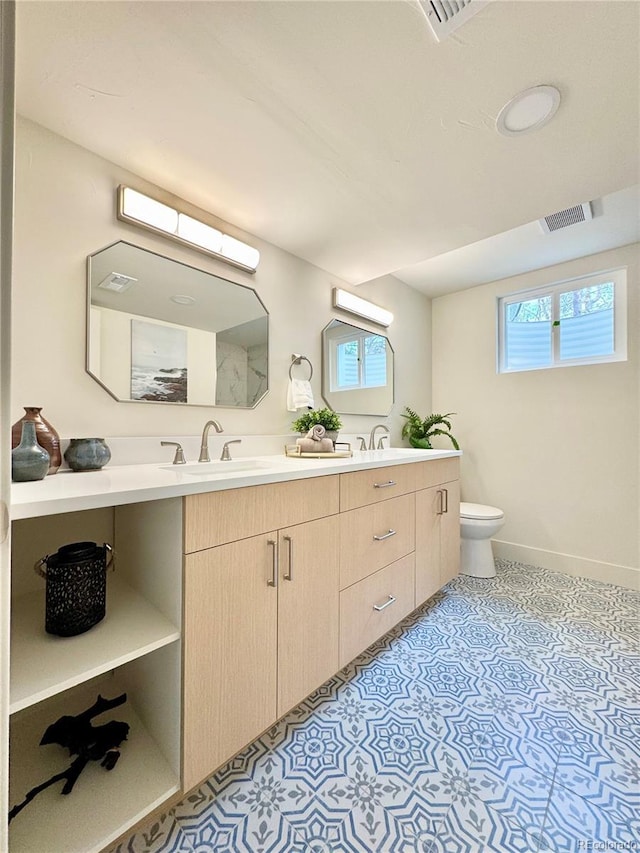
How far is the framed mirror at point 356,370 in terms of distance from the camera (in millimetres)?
2229

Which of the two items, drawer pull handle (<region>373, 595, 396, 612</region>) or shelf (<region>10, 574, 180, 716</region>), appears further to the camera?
drawer pull handle (<region>373, 595, 396, 612</region>)

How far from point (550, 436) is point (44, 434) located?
10.0ft

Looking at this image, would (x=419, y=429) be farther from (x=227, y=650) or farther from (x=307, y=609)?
(x=227, y=650)

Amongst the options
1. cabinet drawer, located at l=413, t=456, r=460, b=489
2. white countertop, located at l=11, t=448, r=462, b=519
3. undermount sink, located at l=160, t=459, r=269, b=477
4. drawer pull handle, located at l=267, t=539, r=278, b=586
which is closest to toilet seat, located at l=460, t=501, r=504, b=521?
cabinet drawer, located at l=413, t=456, r=460, b=489

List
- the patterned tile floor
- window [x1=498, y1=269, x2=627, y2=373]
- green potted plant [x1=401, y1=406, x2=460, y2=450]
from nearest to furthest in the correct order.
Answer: the patterned tile floor → window [x1=498, y1=269, x2=627, y2=373] → green potted plant [x1=401, y1=406, x2=460, y2=450]

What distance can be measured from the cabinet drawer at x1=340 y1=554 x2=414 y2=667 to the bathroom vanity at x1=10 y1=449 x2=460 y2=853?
15 mm

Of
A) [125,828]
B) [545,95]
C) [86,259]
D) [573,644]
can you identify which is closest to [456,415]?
[573,644]

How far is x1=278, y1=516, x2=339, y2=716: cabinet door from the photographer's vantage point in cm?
112

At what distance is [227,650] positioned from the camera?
0.96 meters

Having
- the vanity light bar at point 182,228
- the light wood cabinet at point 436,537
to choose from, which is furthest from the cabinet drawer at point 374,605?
the vanity light bar at point 182,228

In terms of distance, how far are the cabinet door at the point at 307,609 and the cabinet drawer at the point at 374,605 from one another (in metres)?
0.07

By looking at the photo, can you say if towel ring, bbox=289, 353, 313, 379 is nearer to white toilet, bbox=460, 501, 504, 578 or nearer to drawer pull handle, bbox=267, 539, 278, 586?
drawer pull handle, bbox=267, 539, 278, 586

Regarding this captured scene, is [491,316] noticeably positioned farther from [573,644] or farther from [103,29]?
[103,29]

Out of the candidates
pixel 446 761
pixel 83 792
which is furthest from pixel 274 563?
pixel 446 761
